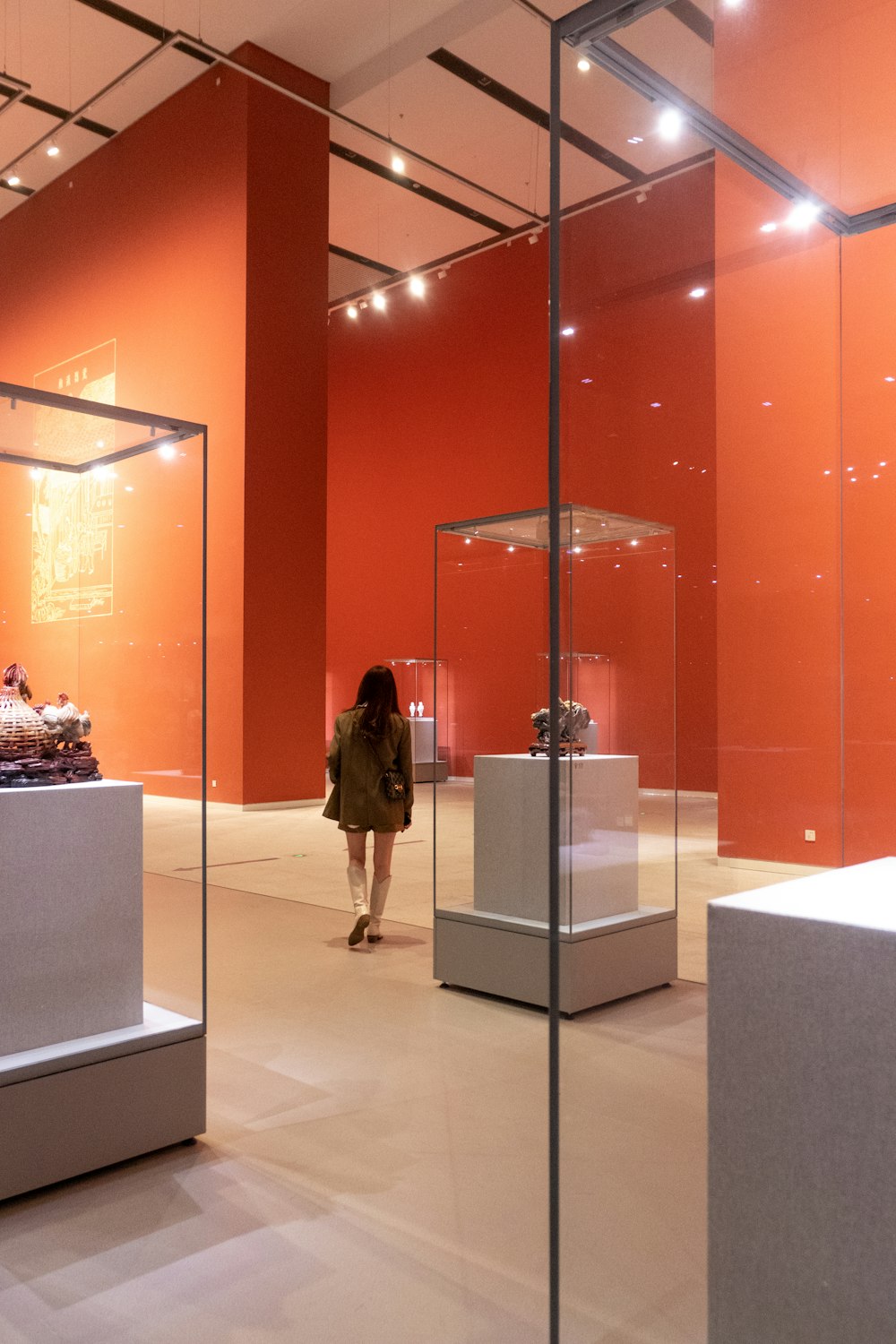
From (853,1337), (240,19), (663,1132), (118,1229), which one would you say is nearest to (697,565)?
(663,1132)

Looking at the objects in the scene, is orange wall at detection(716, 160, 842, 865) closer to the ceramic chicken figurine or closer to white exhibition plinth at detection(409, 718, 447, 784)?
the ceramic chicken figurine

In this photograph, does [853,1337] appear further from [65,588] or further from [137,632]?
[65,588]

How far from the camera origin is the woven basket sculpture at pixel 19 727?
2730 mm

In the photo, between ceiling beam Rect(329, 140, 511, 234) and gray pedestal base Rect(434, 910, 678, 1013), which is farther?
ceiling beam Rect(329, 140, 511, 234)

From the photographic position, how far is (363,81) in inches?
435

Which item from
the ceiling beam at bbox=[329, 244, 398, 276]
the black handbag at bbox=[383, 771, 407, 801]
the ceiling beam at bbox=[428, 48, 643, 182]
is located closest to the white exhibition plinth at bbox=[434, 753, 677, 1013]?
the black handbag at bbox=[383, 771, 407, 801]

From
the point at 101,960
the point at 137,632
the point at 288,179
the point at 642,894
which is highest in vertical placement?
the point at 288,179

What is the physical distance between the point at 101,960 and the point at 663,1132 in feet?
5.96

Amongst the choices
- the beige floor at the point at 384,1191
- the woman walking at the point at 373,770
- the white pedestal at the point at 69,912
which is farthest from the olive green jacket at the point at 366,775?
the white pedestal at the point at 69,912

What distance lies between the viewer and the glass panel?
2.66 meters

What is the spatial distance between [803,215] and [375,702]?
12.4 feet

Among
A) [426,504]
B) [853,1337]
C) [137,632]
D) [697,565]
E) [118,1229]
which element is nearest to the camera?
[853,1337]

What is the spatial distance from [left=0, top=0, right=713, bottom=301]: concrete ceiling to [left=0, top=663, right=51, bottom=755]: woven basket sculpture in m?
9.16

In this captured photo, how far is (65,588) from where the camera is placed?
322 cm
